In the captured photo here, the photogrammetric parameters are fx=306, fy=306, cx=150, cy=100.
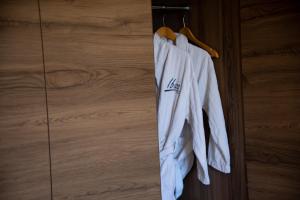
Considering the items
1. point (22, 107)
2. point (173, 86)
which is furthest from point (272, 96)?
point (22, 107)

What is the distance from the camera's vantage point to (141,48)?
1.30m

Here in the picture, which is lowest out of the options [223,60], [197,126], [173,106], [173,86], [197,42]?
[197,126]

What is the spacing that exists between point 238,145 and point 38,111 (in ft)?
3.43

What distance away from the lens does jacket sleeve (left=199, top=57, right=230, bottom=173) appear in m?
1.64

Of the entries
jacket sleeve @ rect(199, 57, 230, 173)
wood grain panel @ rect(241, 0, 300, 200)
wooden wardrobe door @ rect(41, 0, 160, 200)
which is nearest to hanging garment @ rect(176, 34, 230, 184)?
jacket sleeve @ rect(199, 57, 230, 173)

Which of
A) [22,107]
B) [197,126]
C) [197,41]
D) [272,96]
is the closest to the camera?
[22,107]

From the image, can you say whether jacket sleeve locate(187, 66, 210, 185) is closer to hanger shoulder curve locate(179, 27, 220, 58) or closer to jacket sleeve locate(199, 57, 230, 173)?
jacket sleeve locate(199, 57, 230, 173)

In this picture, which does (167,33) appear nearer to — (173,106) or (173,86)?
(173,86)

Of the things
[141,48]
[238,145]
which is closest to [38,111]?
[141,48]

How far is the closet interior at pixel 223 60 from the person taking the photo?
5.32ft

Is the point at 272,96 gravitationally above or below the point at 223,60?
below

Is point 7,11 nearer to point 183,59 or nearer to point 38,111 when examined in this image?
point 38,111

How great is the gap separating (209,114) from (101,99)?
0.68m

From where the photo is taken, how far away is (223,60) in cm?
169
